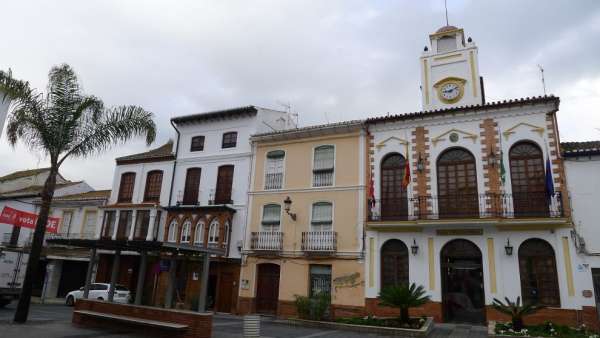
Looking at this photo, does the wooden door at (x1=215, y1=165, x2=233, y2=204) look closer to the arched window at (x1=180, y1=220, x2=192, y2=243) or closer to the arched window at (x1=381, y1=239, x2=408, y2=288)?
the arched window at (x1=180, y1=220, x2=192, y2=243)

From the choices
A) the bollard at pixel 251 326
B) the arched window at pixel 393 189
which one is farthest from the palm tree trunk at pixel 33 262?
the arched window at pixel 393 189

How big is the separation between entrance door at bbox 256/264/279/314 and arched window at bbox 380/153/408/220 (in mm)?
6221

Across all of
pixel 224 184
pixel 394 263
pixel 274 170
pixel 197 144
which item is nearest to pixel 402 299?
pixel 394 263

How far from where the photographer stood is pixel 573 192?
1609 cm

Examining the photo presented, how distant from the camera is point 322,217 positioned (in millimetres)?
20359

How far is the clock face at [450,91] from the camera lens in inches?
786

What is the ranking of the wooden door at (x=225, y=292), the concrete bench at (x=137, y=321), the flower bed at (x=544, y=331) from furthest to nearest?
1. the wooden door at (x=225, y=292)
2. the flower bed at (x=544, y=331)
3. the concrete bench at (x=137, y=321)

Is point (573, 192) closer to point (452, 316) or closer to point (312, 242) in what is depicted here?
point (452, 316)

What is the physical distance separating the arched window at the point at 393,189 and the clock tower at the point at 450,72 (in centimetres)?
317

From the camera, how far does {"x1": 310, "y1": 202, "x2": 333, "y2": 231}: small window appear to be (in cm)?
2015

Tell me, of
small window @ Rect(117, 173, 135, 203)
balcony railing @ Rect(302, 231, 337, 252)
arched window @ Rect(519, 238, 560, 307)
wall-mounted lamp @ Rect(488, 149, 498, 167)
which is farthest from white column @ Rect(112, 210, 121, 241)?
arched window @ Rect(519, 238, 560, 307)

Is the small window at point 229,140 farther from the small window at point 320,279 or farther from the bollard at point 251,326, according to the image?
the bollard at point 251,326

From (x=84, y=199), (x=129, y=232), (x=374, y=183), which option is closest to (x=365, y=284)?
(x=374, y=183)

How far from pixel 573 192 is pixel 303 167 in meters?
11.6
